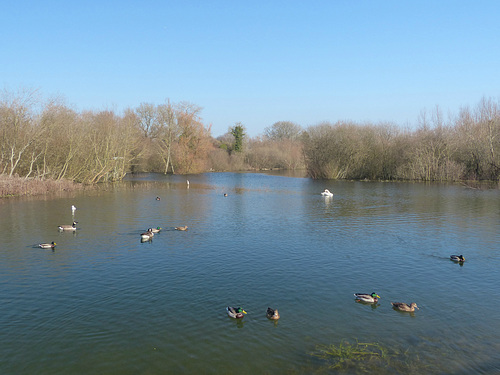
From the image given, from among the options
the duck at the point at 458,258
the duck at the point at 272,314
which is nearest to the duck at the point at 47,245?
the duck at the point at 272,314

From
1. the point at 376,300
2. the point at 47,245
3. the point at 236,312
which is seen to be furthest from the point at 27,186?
the point at 376,300

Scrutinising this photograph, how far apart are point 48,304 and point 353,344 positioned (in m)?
10.2

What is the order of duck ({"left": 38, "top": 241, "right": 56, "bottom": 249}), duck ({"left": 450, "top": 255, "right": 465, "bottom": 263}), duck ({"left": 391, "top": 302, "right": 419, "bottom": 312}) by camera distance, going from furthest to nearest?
duck ({"left": 38, "top": 241, "right": 56, "bottom": 249}), duck ({"left": 450, "top": 255, "right": 465, "bottom": 263}), duck ({"left": 391, "top": 302, "right": 419, "bottom": 312})

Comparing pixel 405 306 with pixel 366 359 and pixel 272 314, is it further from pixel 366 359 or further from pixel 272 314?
pixel 272 314

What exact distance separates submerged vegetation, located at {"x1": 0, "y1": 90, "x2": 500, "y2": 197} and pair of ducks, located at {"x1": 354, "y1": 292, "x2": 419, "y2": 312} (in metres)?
41.0

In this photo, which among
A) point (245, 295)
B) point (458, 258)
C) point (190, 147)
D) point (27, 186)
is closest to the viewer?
point (245, 295)

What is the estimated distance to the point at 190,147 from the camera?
3588 inches

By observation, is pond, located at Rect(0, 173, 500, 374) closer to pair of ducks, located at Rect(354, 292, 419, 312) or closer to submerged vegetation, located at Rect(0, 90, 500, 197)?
pair of ducks, located at Rect(354, 292, 419, 312)

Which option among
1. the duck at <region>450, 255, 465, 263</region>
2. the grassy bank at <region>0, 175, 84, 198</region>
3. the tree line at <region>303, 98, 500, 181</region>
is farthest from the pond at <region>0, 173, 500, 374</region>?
the tree line at <region>303, 98, 500, 181</region>

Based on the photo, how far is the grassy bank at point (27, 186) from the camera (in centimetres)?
3931

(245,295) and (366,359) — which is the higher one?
(245,295)

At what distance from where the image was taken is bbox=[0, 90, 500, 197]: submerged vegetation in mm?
44656

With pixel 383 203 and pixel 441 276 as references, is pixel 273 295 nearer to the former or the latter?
pixel 441 276

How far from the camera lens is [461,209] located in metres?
33.7
